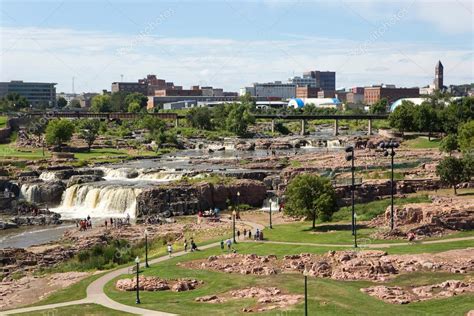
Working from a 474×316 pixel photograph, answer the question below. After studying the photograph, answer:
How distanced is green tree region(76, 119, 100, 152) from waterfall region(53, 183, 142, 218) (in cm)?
4589

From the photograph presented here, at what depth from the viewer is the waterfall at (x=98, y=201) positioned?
86812 millimetres

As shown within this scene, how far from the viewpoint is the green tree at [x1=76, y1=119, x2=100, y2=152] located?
A: 142 m

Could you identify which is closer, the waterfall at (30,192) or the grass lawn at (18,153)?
the waterfall at (30,192)

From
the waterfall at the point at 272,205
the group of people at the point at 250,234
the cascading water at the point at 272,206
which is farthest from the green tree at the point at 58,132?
the group of people at the point at 250,234

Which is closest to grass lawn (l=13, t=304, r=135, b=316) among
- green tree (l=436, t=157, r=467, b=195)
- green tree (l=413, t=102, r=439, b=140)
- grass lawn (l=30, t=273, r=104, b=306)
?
grass lawn (l=30, t=273, r=104, b=306)

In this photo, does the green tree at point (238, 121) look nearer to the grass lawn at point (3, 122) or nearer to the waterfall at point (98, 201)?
the grass lawn at point (3, 122)

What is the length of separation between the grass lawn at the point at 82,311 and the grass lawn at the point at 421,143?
10685cm

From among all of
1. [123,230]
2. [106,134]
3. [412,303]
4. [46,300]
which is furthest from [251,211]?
[106,134]

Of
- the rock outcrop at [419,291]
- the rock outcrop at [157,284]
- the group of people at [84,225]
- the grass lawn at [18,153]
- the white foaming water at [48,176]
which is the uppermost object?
the grass lawn at [18,153]

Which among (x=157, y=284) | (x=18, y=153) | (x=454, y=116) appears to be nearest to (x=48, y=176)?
→ (x=18, y=153)

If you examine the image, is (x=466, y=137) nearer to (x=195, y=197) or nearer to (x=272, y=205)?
(x=272, y=205)

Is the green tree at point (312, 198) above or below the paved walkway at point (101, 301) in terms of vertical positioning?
above

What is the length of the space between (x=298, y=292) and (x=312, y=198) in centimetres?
2418

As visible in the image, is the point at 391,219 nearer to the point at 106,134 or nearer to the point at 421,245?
the point at 421,245
